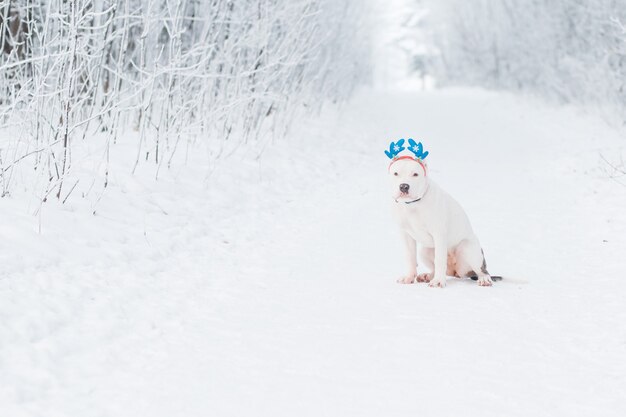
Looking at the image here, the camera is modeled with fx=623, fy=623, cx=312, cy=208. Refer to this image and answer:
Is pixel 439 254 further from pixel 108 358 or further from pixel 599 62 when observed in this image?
pixel 599 62

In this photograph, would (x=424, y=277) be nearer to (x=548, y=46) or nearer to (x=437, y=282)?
(x=437, y=282)

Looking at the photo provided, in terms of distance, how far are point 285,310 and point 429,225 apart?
1106 millimetres

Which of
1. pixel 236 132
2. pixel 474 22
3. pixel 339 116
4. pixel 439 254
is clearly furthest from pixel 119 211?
pixel 474 22

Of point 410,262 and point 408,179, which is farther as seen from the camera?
point 410,262

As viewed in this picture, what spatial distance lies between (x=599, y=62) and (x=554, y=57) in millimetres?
4295

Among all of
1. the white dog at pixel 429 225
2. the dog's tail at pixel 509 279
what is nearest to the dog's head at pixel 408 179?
the white dog at pixel 429 225

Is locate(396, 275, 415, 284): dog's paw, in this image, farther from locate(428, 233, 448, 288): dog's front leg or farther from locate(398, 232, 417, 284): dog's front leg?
locate(428, 233, 448, 288): dog's front leg

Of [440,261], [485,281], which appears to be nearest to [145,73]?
[440,261]

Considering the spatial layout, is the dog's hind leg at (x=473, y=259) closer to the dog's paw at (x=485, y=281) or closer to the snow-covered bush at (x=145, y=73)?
the dog's paw at (x=485, y=281)

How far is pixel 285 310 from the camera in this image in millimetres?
3613

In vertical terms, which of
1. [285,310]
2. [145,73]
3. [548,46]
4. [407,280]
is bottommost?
[285,310]

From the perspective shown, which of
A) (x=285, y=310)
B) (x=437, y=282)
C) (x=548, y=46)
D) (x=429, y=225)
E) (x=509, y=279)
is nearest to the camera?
(x=285, y=310)

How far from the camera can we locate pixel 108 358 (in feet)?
9.18

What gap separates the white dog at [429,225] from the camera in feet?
13.0
